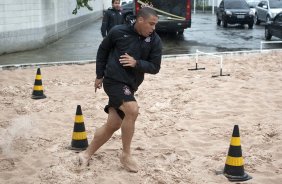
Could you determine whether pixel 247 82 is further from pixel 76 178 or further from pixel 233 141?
pixel 76 178

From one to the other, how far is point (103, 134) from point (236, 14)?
20.4 metres

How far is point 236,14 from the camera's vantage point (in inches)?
945

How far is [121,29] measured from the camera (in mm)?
4609

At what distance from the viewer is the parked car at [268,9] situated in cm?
2333

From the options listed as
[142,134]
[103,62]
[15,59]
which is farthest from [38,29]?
[103,62]

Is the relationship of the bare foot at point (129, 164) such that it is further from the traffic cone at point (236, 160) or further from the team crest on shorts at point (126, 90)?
the traffic cone at point (236, 160)

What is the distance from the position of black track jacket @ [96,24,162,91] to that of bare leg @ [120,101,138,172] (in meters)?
0.25

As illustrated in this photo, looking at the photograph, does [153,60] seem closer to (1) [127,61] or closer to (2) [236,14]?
(1) [127,61]

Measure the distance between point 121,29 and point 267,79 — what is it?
601 centimetres

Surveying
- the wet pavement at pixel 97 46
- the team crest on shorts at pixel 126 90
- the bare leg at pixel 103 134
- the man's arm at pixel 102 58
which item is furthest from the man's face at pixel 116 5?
the team crest on shorts at pixel 126 90

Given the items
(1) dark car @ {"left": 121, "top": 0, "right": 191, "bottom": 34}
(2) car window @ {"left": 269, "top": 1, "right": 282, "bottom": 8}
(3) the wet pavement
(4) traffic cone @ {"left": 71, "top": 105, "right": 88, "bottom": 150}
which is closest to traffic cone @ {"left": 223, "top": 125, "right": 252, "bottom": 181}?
(4) traffic cone @ {"left": 71, "top": 105, "right": 88, "bottom": 150}

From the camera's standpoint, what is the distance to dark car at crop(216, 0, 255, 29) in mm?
23906

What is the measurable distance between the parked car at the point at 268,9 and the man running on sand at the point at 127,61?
763 inches

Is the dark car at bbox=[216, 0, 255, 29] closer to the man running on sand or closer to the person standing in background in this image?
the person standing in background
